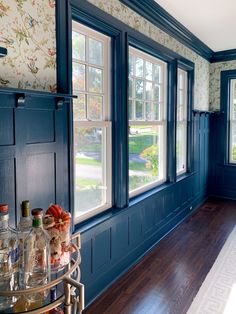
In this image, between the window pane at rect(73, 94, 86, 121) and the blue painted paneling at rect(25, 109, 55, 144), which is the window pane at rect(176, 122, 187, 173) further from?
the blue painted paneling at rect(25, 109, 55, 144)

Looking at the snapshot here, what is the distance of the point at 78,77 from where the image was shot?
230 centimetres

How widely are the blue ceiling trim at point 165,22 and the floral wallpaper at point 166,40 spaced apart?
46 millimetres

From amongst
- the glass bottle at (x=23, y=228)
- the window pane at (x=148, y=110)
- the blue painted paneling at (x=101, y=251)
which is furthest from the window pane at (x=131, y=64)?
the glass bottle at (x=23, y=228)

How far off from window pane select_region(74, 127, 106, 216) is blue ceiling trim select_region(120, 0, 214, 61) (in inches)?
50.6

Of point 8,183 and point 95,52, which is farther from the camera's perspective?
point 95,52

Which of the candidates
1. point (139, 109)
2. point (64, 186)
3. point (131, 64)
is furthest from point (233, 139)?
point (64, 186)

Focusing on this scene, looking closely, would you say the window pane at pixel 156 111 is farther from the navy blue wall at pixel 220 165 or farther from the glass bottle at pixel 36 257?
the glass bottle at pixel 36 257

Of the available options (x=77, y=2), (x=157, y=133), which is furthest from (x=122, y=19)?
(x=157, y=133)

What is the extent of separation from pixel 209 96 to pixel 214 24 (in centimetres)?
189

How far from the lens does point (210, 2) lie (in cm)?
309

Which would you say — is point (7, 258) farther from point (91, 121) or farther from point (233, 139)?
point (233, 139)

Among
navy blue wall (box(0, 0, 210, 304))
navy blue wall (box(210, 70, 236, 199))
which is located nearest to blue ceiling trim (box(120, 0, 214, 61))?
navy blue wall (box(0, 0, 210, 304))

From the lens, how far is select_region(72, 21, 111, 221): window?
230cm

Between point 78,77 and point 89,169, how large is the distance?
30.2 inches
